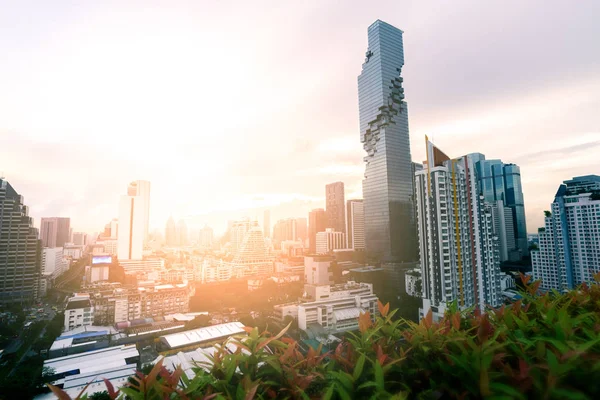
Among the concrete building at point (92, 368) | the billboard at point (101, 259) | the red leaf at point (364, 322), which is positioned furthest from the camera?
the billboard at point (101, 259)

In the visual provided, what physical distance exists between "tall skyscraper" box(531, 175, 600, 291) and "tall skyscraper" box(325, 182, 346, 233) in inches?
983

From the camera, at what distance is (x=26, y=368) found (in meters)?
10.7

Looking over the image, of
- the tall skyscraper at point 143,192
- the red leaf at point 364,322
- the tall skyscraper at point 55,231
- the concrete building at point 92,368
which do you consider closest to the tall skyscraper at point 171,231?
the tall skyscraper at point 143,192

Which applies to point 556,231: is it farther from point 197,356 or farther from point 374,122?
point 197,356

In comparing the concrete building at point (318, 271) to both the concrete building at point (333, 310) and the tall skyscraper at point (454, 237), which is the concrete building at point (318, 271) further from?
the tall skyscraper at point (454, 237)

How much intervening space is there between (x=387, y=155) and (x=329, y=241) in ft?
52.5

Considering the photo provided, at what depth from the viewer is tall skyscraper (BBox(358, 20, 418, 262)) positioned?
2719 centimetres

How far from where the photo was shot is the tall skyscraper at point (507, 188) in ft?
120

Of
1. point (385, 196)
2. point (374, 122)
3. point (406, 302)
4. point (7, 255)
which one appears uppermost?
point (374, 122)

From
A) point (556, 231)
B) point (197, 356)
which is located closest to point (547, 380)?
point (197, 356)

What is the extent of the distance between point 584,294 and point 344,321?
15.8 meters

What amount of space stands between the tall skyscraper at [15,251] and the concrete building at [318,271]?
20905 mm

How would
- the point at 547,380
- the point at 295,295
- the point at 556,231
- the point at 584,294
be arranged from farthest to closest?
the point at 295,295, the point at 556,231, the point at 584,294, the point at 547,380

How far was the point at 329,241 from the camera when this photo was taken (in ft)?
129
